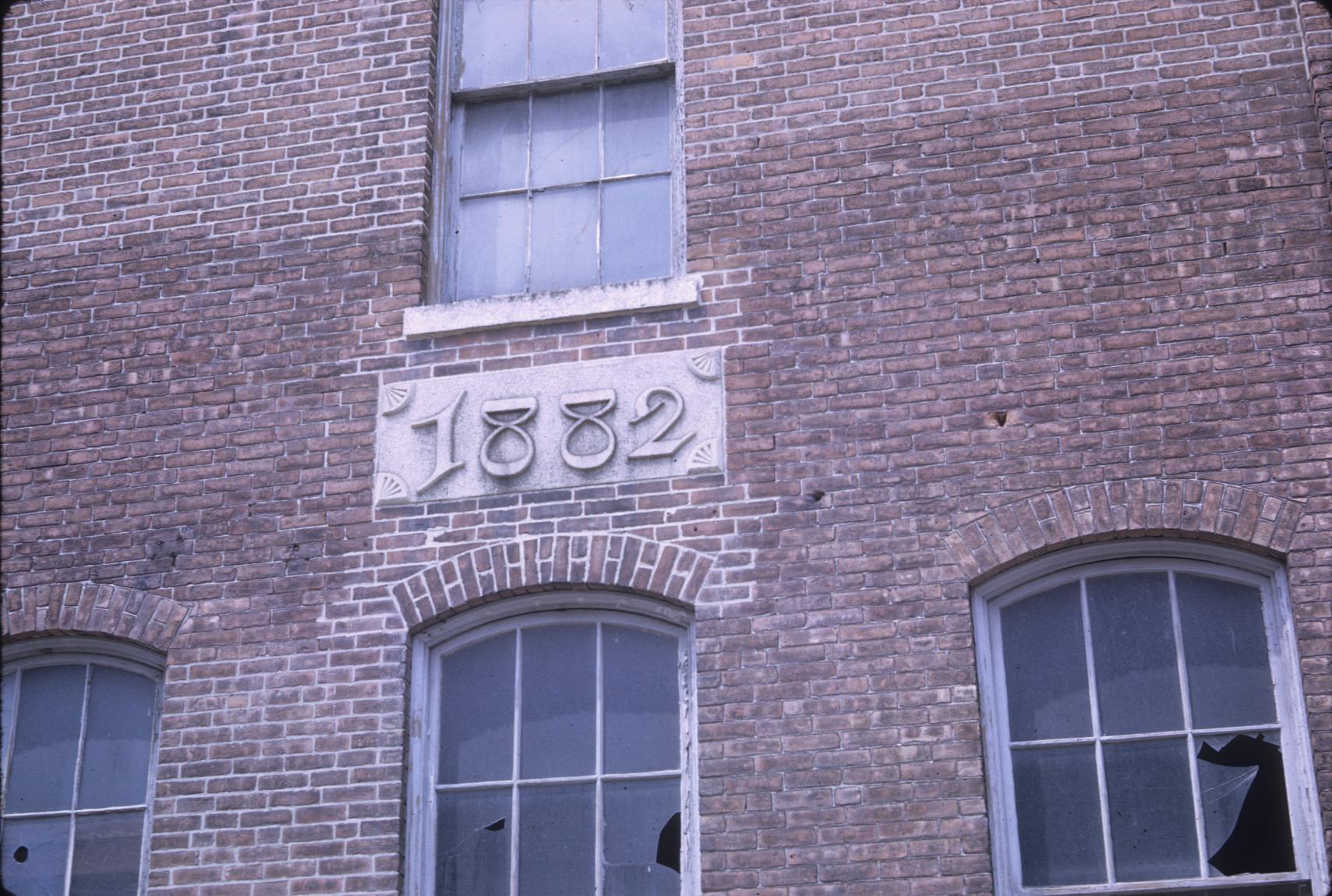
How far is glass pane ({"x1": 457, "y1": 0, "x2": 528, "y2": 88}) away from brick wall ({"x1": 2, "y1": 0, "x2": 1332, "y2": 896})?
30cm

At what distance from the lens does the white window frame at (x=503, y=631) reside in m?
7.70

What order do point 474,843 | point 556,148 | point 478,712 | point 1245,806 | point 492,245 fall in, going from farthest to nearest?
point 556,148, point 492,245, point 478,712, point 474,843, point 1245,806

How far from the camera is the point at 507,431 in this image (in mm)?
8398

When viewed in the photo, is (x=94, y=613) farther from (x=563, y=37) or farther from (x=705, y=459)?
(x=563, y=37)

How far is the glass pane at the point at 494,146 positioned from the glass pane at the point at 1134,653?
370 centimetres

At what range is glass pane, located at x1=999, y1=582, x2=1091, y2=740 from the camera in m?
7.58

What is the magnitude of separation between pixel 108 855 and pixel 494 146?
4061mm

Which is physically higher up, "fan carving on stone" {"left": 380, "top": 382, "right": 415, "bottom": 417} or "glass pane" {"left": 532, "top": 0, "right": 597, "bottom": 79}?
"glass pane" {"left": 532, "top": 0, "right": 597, "bottom": 79}

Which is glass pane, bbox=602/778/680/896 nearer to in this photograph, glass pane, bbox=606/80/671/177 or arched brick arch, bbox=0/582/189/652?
arched brick arch, bbox=0/582/189/652

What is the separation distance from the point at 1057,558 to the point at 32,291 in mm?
5483

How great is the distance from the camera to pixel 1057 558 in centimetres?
776

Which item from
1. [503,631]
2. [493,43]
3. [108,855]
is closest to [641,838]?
[503,631]

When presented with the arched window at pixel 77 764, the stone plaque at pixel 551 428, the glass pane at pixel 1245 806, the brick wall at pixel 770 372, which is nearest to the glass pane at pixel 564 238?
the brick wall at pixel 770 372

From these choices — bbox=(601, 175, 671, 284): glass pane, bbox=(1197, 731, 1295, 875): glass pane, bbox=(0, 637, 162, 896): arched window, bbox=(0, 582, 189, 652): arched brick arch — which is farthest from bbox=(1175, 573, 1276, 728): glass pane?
bbox=(0, 637, 162, 896): arched window
